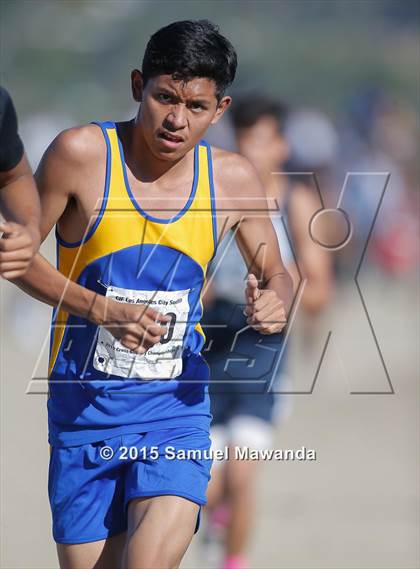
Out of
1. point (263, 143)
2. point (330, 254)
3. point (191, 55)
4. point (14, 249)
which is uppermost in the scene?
point (191, 55)

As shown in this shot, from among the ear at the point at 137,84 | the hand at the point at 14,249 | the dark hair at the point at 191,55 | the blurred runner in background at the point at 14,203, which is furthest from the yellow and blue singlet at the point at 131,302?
the hand at the point at 14,249

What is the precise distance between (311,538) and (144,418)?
1696 mm

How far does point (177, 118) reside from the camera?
2422 mm

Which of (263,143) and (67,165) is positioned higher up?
(67,165)

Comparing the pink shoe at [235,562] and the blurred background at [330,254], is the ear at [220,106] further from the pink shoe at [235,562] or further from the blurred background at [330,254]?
the pink shoe at [235,562]

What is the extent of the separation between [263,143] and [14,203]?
1952 millimetres

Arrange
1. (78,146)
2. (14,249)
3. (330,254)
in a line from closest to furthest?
(14,249), (78,146), (330,254)

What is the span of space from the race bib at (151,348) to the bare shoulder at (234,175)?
0.98 feet

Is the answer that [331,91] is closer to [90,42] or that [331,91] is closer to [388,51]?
[388,51]

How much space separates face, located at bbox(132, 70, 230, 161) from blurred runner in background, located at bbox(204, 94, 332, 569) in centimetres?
106

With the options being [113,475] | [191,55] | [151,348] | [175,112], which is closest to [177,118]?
[175,112]

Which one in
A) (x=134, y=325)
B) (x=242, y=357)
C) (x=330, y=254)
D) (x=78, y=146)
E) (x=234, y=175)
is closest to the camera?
(x=134, y=325)

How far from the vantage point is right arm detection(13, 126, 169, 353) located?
234cm

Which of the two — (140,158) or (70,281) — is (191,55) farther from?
(70,281)
